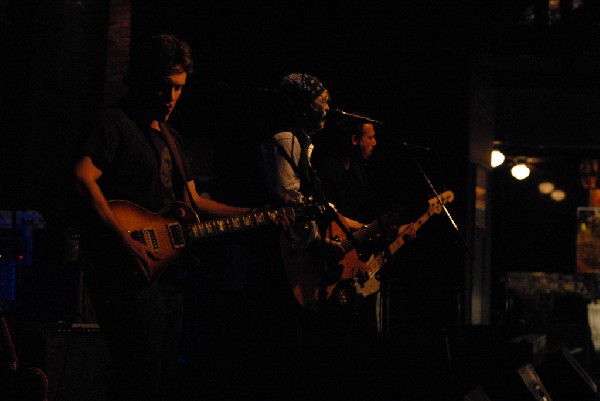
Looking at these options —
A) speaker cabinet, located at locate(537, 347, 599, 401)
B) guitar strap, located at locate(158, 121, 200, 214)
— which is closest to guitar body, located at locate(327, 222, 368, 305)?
guitar strap, located at locate(158, 121, 200, 214)

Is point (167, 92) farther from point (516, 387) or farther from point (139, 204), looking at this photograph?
point (516, 387)

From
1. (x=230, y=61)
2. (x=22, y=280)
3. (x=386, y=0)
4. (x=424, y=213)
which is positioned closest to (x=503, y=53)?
(x=386, y=0)

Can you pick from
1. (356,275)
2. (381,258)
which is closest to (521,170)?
(381,258)

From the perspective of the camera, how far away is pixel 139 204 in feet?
Answer: 9.86

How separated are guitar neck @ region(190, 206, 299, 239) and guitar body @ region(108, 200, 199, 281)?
0.17 feet

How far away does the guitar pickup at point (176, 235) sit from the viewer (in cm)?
306

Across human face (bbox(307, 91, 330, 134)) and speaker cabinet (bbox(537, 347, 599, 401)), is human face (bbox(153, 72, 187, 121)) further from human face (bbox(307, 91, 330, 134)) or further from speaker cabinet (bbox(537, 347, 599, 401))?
speaker cabinet (bbox(537, 347, 599, 401))

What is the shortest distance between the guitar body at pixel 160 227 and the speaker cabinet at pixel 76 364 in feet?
3.70

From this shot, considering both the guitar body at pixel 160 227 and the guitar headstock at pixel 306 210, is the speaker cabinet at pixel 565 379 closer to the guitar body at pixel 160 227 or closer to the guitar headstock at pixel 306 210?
the guitar headstock at pixel 306 210

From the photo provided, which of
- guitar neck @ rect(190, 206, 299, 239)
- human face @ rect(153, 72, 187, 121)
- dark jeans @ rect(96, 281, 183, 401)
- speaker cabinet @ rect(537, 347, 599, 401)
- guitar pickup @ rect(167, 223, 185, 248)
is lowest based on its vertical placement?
speaker cabinet @ rect(537, 347, 599, 401)

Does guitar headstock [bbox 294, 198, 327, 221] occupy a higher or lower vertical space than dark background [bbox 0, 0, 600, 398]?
lower

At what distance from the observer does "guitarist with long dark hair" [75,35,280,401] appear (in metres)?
2.79

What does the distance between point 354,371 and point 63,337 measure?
66.0 inches

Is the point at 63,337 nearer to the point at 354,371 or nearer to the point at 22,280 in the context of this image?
the point at 22,280
